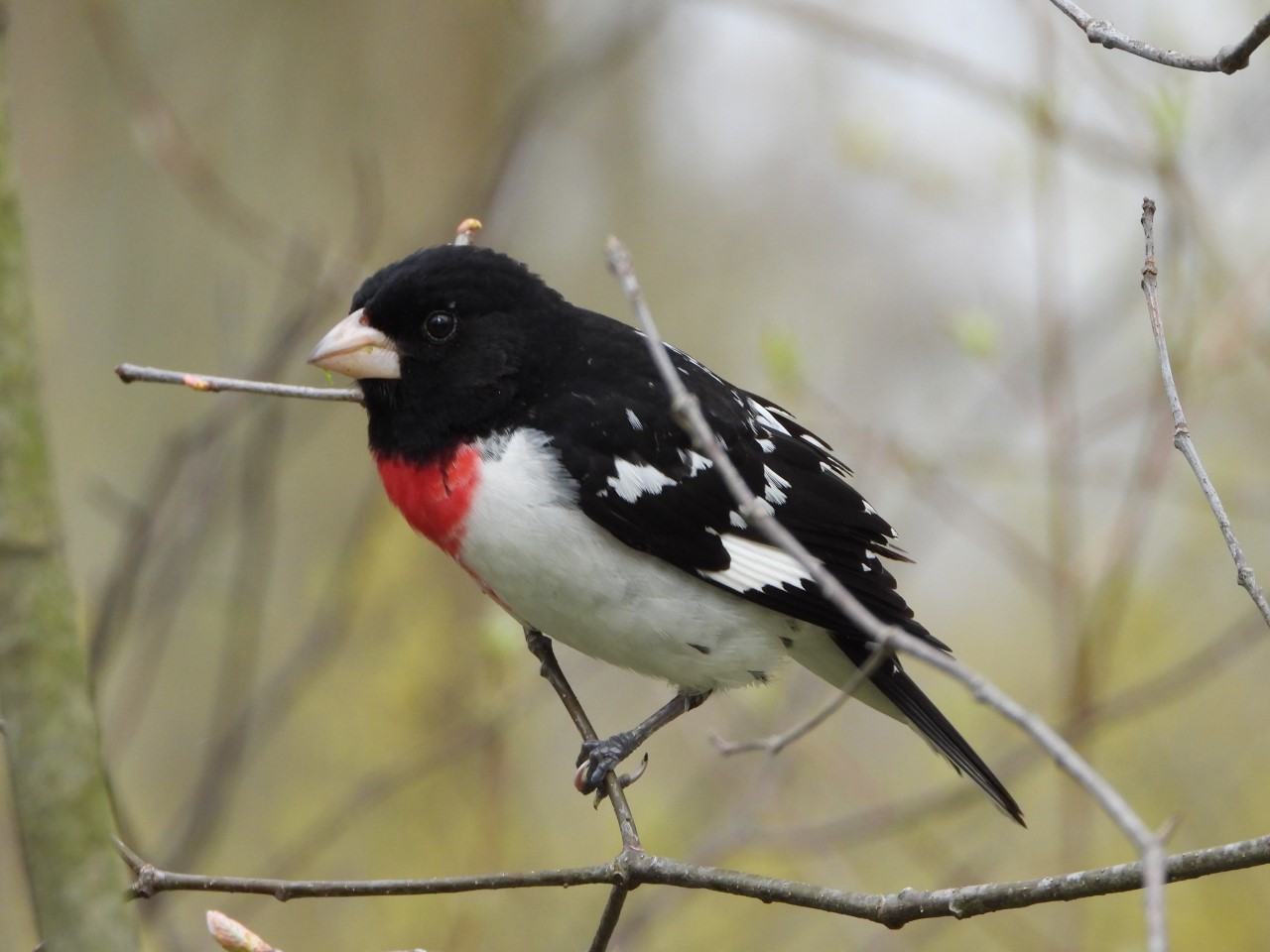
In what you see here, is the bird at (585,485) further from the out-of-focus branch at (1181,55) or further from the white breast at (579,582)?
the out-of-focus branch at (1181,55)

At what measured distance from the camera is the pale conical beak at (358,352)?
8.77 ft

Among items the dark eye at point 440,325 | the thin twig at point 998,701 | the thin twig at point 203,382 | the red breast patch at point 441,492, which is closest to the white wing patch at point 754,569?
the red breast patch at point 441,492

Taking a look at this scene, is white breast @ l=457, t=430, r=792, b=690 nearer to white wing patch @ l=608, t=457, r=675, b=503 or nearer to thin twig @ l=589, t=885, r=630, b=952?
white wing patch @ l=608, t=457, r=675, b=503

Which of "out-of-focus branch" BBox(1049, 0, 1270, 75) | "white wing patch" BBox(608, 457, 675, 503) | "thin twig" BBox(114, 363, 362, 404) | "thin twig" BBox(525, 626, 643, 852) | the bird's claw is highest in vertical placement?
"out-of-focus branch" BBox(1049, 0, 1270, 75)

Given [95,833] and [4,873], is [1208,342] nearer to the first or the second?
[95,833]

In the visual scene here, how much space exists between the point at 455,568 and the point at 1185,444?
4140 mm

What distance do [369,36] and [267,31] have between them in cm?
54

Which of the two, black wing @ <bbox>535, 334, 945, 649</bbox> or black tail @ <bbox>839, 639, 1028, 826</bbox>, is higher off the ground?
black wing @ <bbox>535, 334, 945, 649</bbox>

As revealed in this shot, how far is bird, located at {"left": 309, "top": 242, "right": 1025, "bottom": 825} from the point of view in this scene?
8.61 feet

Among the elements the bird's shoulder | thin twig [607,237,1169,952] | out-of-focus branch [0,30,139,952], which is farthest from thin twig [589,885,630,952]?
out-of-focus branch [0,30,139,952]

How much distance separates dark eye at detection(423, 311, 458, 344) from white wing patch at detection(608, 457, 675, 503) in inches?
17.2

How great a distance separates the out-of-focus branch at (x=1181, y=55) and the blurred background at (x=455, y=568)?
2155 millimetres

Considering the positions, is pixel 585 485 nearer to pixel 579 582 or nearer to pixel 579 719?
pixel 579 582

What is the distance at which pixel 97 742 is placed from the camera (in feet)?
4.11
